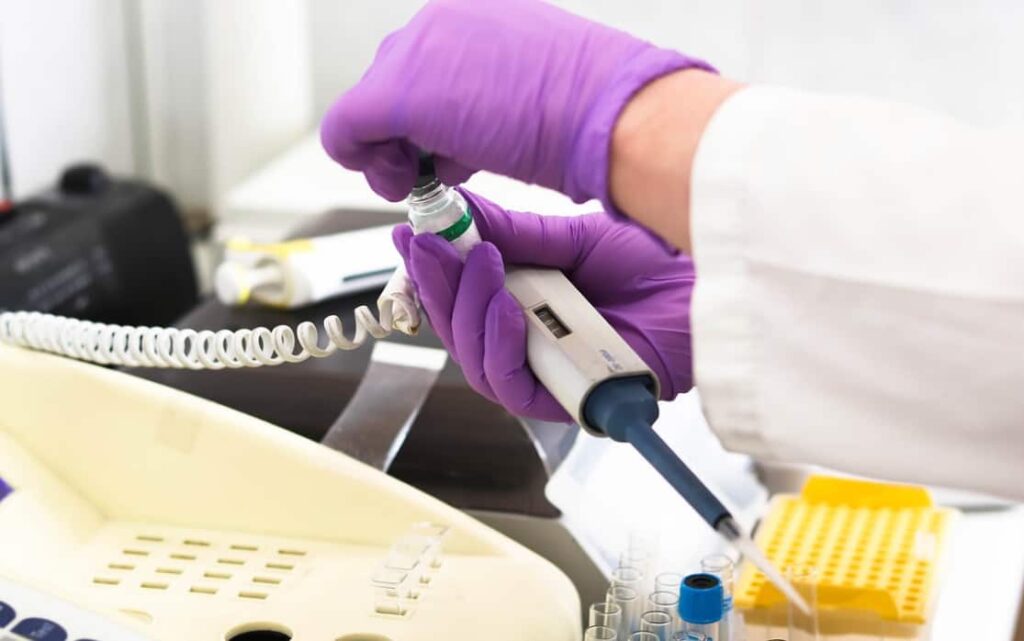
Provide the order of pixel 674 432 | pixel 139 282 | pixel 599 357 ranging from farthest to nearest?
1. pixel 139 282
2. pixel 674 432
3. pixel 599 357

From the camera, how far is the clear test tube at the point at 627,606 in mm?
757

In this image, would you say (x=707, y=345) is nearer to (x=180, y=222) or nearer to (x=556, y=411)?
(x=556, y=411)

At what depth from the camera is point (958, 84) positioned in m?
1.91

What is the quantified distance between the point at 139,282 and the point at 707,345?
139cm

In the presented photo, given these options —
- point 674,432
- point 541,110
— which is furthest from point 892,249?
point 674,432

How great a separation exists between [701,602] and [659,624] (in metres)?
0.03

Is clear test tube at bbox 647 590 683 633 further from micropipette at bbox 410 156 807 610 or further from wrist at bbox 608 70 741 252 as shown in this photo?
wrist at bbox 608 70 741 252

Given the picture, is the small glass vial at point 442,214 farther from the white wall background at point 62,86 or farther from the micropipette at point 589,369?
the white wall background at point 62,86

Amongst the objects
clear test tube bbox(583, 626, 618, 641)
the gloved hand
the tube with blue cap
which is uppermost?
the gloved hand

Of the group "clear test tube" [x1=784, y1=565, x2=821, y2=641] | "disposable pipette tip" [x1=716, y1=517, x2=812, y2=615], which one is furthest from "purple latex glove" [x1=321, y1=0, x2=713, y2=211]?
"clear test tube" [x1=784, y1=565, x2=821, y2=641]

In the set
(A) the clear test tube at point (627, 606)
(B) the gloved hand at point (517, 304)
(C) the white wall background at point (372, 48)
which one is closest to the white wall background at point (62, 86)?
(C) the white wall background at point (372, 48)

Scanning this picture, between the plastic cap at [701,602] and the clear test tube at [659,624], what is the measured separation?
0.03 feet

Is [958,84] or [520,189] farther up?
[520,189]

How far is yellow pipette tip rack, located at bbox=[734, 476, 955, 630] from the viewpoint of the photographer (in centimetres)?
81
